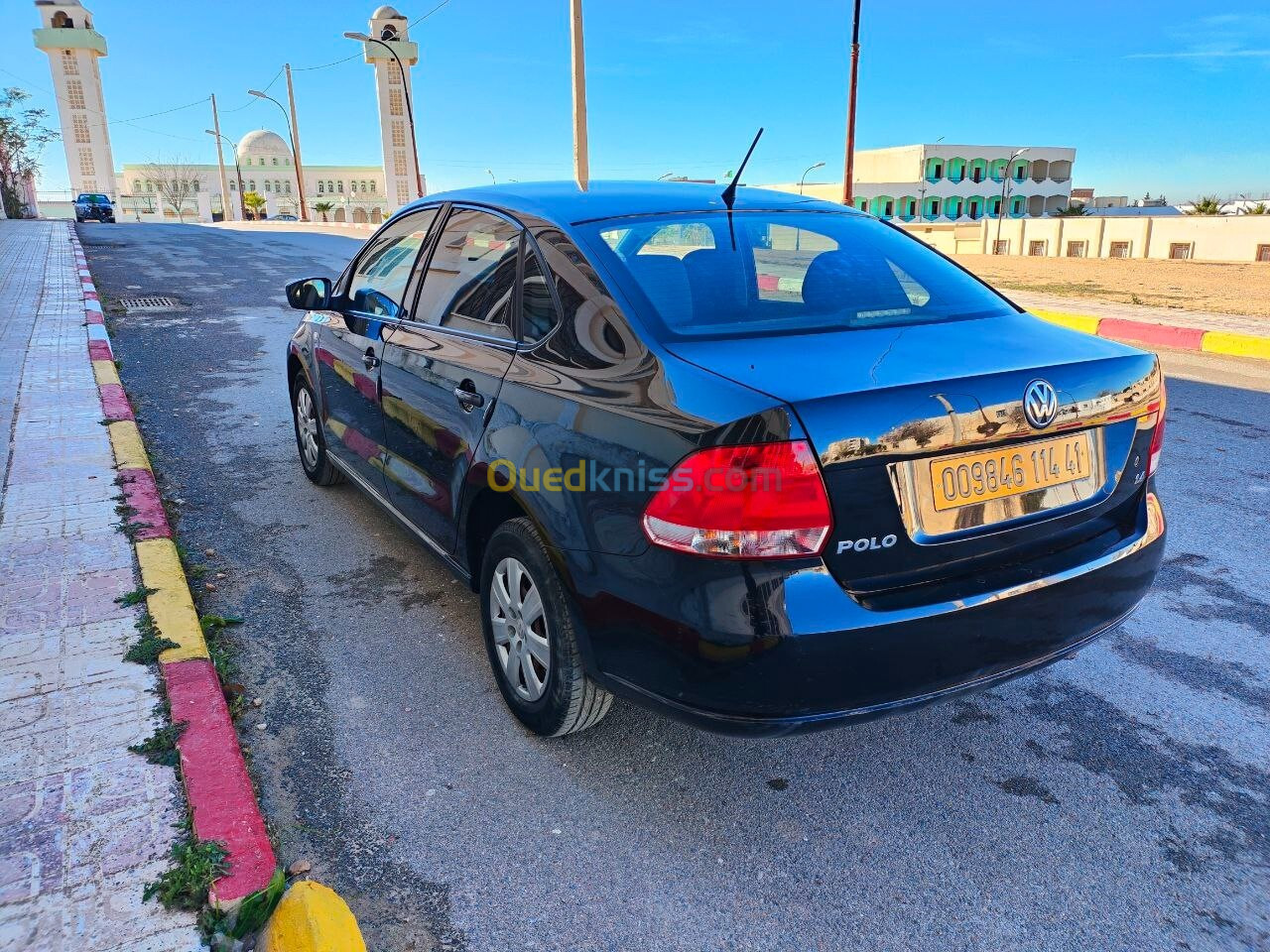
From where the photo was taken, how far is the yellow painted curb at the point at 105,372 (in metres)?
7.66

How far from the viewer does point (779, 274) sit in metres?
3.02

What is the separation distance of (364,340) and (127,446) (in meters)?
2.64

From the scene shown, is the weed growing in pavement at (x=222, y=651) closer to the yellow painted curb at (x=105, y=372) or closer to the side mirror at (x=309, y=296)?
the side mirror at (x=309, y=296)

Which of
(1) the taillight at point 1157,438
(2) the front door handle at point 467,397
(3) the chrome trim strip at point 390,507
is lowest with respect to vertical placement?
Result: (3) the chrome trim strip at point 390,507

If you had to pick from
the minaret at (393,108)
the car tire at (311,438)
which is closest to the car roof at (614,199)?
the car tire at (311,438)

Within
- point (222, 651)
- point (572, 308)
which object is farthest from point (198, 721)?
point (572, 308)

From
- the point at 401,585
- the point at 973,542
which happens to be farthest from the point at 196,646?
the point at 973,542

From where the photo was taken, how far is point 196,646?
3.22 meters

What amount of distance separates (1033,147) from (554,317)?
96659 mm

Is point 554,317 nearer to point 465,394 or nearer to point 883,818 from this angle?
point 465,394

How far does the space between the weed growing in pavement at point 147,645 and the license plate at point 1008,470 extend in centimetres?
262

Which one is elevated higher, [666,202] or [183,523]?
[666,202]

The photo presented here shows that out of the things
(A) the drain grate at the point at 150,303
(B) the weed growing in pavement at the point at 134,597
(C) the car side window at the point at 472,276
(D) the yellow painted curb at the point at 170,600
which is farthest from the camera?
(A) the drain grate at the point at 150,303

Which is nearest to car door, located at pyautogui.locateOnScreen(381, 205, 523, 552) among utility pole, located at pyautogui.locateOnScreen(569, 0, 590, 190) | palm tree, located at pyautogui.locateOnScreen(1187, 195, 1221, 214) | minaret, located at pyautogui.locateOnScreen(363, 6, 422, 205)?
utility pole, located at pyautogui.locateOnScreen(569, 0, 590, 190)
